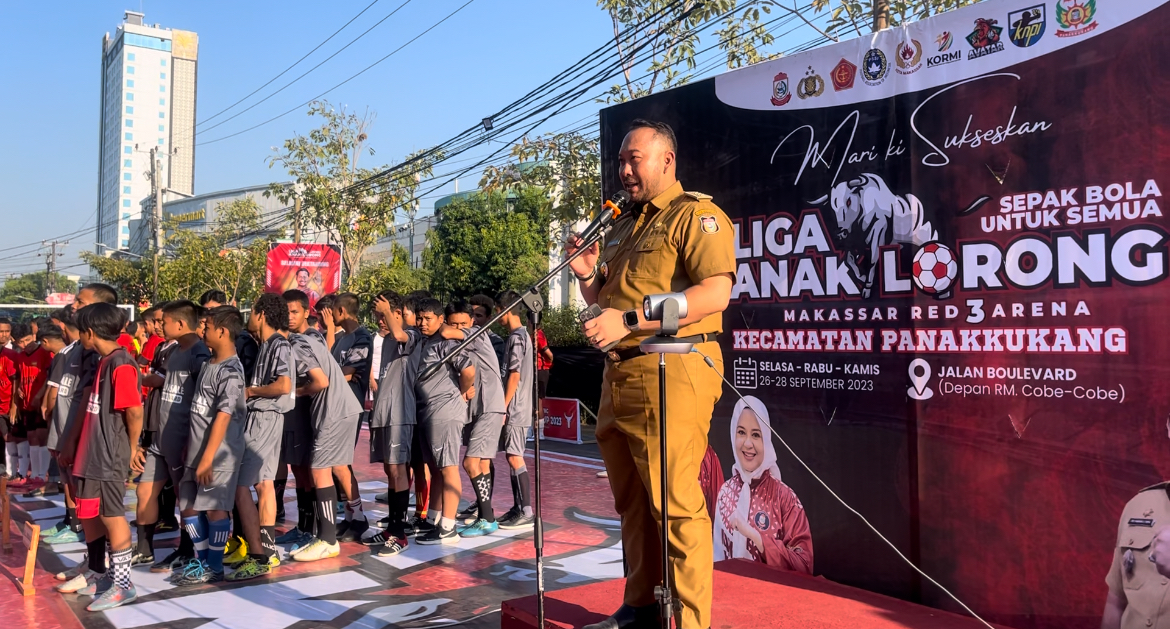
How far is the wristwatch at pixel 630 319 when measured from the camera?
2506mm

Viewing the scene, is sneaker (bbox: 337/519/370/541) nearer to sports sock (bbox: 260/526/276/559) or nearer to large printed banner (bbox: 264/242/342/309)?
sports sock (bbox: 260/526/276/559)

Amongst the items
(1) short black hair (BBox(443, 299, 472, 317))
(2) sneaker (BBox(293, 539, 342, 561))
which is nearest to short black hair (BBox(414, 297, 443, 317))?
(1) short black hair (BBox(443, 299, 472, 317))

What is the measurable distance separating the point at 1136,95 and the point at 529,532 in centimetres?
478

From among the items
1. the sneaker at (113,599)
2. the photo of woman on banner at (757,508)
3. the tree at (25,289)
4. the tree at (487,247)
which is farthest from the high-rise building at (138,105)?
the photo of woman on banner at (757,508)

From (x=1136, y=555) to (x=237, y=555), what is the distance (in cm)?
488

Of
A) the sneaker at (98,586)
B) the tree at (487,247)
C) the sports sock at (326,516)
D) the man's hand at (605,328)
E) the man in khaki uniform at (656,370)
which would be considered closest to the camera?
the man's hand at (605,328)

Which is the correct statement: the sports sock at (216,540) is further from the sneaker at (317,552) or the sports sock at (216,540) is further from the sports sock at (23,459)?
the sports sock at (23,459)

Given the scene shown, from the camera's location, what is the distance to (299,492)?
630cm

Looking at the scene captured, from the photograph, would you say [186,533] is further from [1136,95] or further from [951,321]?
[1136,95]

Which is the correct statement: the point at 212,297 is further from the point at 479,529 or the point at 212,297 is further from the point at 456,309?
the point at 479,529

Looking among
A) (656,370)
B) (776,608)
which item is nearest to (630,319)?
(656,370)

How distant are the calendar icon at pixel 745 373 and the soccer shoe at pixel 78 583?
372cm

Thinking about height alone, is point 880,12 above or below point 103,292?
above

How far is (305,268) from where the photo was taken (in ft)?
65.2
